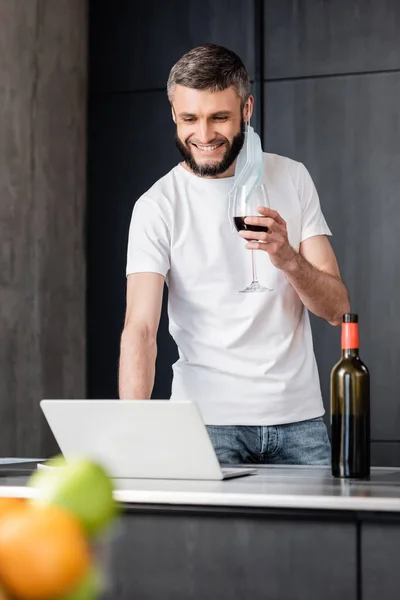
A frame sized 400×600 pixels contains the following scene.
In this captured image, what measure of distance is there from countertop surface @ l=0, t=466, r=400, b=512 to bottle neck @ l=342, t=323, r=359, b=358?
0.67 feet

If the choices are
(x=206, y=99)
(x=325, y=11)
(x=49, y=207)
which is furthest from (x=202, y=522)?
(x=325, y=11)

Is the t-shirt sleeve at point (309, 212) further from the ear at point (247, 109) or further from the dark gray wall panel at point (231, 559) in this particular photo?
the dark gray wall panel at point (231, 559)

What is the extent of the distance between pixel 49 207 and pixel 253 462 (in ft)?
6.25

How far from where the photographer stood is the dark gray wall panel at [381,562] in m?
1.17

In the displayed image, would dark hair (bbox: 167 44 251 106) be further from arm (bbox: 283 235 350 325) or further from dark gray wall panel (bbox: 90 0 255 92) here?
dark gray wall panel (bbox: 90 0 255 92)

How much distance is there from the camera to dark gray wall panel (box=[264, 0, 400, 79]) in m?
3.54

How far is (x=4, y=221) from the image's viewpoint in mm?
3393

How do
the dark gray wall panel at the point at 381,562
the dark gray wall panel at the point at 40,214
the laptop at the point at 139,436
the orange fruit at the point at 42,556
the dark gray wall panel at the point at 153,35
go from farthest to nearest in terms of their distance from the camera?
the dark gray wall panel at the point at 153,35, the dark gray wall panel at the point at 40,214, the laptop at the point at 139,436, the dark gray wall panel at the point at 381,562, the orange fruit at the point at 42,556

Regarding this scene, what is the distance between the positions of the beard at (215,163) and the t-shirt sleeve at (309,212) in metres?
0.18

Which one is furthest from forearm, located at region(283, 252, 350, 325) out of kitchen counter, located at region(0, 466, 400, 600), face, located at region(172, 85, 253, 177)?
kitchen counter, located at region(0, 466, 400, 600)

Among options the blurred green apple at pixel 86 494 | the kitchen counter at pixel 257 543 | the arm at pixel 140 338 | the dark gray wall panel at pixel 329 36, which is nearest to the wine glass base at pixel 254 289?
the arm at pixel 140 338

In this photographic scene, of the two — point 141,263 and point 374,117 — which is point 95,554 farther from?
point 374,117

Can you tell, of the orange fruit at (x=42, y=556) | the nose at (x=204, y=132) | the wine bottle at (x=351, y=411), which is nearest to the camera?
the orange fruit at (x=42, y=556)

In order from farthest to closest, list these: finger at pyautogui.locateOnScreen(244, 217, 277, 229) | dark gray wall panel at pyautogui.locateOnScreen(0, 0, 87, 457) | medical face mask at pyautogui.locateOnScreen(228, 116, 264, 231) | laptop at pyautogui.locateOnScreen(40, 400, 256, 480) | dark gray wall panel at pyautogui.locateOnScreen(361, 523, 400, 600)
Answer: dark gray wall panel at pyautogui.locateOnScreen(0, 0, 87, 457) < medical face mask at pyautogui.locateOnScreen(228, 116, 264, 231) < finger at pyautogui.locateOnScreen(244, 217, 277, 229) < laptop at pyautogui.locateOnScreen(40, 400, 256, 480) < dark gray wall panel at pyautogui.locateOnScreen(361, 523, 400, 600)
